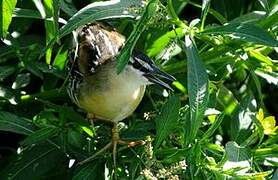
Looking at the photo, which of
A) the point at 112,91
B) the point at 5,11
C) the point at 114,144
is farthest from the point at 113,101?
the point at 5,11

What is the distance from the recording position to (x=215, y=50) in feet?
8.13

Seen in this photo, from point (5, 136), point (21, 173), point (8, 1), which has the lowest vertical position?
point (21, 173)

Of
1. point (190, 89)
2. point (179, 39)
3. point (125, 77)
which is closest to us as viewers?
point (190, 89)

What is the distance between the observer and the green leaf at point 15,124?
240cm

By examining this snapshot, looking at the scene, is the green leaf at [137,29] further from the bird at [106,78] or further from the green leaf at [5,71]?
the green leaf at [5,71]

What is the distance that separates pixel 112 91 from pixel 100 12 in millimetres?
437

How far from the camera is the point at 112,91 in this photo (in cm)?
247

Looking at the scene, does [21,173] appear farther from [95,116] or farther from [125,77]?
[125,77]

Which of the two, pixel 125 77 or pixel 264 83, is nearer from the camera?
pixel 125 77

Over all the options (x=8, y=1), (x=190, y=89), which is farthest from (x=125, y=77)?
(x=8, y=1)

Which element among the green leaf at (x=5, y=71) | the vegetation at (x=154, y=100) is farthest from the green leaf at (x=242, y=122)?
the green leaf at (x=5, y=71)

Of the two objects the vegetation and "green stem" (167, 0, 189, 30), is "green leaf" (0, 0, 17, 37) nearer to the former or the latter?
the vegetation

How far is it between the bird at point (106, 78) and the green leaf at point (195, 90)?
0.77ft

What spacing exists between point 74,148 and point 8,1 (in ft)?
2.12
